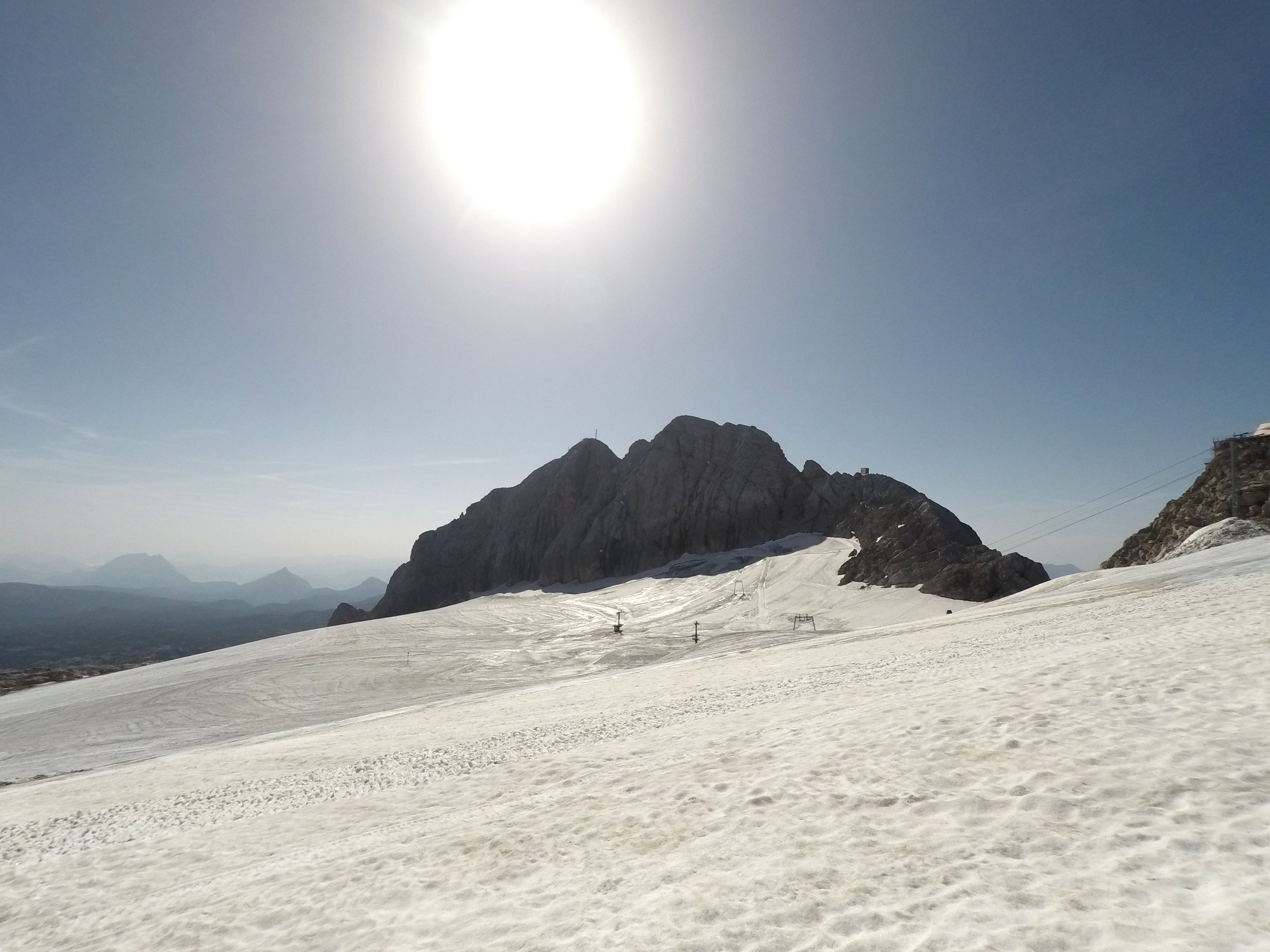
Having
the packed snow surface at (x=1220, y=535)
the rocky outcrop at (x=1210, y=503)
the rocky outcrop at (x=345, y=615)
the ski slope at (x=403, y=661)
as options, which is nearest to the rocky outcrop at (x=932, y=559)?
the ski slope at (x=403, y=661)

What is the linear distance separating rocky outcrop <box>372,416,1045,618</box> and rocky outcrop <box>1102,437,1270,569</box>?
26.6 meters

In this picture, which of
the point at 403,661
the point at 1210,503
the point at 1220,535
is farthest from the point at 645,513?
the point at 1220,535

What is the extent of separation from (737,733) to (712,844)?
17.0 ft

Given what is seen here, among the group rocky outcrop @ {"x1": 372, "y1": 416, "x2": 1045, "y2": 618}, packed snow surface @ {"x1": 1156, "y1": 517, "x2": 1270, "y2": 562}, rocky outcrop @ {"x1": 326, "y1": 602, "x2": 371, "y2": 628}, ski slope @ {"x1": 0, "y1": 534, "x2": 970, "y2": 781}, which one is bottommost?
ski slope @ {"x1": 0, "y1": 534, "x2": 970, "y2": 781}

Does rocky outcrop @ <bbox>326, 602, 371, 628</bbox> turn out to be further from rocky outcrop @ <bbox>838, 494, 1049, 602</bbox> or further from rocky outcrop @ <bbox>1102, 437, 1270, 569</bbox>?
rocky outcrop @ <bbox>1102, 437, 1270, 569</bbox>

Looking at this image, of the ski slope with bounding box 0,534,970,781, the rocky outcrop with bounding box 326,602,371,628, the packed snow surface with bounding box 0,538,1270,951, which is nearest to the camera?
the packed snow surface with bounding box 0,538,1270,951

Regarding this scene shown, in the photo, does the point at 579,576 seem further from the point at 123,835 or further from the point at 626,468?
the point at 123,835

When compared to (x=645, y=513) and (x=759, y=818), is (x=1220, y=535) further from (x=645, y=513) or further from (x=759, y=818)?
(x=645, y=513)

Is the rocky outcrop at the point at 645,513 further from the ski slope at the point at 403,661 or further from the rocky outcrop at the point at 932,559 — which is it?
the ski slope at the point at 403,661

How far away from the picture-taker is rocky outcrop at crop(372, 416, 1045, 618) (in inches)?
3999

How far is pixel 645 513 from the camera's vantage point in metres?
111

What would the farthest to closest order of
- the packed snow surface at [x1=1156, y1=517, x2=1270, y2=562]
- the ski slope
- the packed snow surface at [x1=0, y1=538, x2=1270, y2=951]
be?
the ski slope
the packed snow surface at [x1=1156, y1=517, x2=1270, y2=562]
the packed snow surface at [x1=0, y1=538, x2=1270, y2=951]

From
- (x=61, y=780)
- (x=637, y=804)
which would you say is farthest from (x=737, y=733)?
(x=61, y=780)

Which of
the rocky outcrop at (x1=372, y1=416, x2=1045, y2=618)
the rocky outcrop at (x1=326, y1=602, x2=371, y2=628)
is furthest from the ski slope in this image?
the rocky outcrop at (x1=326, y1=602, x2=371, y2=628)
